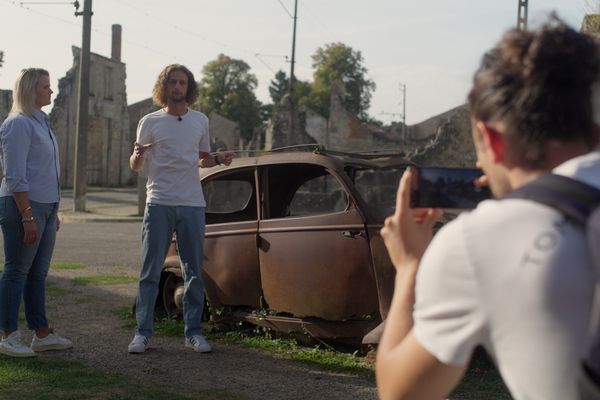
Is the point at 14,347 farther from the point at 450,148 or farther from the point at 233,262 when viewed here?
the point at 450,148

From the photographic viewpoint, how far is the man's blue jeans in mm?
6578

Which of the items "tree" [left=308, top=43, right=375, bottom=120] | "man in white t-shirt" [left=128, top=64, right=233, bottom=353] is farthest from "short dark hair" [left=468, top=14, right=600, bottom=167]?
"tree" [left=308, top=43, right=375, bottom=120]

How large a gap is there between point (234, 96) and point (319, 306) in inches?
2948

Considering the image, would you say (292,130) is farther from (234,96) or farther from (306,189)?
(234,96)

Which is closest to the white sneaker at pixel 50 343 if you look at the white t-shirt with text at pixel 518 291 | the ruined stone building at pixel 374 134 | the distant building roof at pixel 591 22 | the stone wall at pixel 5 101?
the white t-shirt with text at pixel 518 291

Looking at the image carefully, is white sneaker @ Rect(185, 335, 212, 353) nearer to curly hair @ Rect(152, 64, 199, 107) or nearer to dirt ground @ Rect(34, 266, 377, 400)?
→ dirt ground @ Rect(34, 266, 377, 400)

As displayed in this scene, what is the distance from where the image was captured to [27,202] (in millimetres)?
6074

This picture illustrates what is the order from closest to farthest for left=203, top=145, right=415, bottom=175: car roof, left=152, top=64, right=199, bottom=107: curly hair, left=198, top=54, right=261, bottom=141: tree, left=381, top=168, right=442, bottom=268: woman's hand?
left=381, top=168, right=442, bottom=268: woman's hand
left=152, top=64, right=199, bottom=107: curly hair
left=203, top=145, right=415, bottom=175: car roof
left=198, top=54, right=261, bottom=141: tree

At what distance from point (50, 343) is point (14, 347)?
37 centimetres

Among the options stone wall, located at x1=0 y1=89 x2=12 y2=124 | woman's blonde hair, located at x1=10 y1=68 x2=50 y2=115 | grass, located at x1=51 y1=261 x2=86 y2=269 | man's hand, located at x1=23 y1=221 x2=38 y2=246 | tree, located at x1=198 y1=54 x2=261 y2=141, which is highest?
tree, located at x1=198 y1=54 x2=261 y2=141

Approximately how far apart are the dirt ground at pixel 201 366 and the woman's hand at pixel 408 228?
3.63 m

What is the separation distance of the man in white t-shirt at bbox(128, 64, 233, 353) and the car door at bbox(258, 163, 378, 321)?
0.62 metres

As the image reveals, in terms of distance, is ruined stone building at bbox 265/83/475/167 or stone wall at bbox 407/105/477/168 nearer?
stone wall at bbox 407/105/477/168

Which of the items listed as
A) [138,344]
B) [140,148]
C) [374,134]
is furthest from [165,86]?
[374,134]
